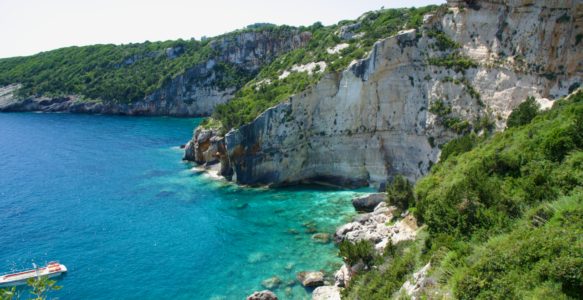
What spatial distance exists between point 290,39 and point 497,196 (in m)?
90.8

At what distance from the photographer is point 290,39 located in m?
97.9

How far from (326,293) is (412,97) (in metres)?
26.3

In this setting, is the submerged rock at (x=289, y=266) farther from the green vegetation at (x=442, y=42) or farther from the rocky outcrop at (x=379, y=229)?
the green vegetation at (x=442, y=42)

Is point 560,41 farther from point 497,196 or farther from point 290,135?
point 290,135

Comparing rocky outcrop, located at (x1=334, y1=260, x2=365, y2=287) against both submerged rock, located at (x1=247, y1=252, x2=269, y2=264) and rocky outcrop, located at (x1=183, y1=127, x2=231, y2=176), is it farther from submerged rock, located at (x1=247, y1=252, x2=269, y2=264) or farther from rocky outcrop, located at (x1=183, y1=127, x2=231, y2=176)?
rocky outcrop, located at (x1=183, y1=127, x2=231, y2=176)

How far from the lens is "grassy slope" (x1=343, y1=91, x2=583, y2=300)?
29.9ft

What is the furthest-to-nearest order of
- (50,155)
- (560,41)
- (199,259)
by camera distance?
(50,155) < (560,41) < (199,259)

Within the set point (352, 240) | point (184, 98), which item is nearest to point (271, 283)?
point (352, 240)

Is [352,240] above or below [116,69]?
below

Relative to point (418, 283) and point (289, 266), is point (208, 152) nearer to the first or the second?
point (289, 266)

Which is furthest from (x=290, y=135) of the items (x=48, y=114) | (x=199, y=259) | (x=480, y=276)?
(x=48, y=114)

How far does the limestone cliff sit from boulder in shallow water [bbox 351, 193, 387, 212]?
741 centimetres

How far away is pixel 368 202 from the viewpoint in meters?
32.6

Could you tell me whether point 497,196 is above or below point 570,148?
below
